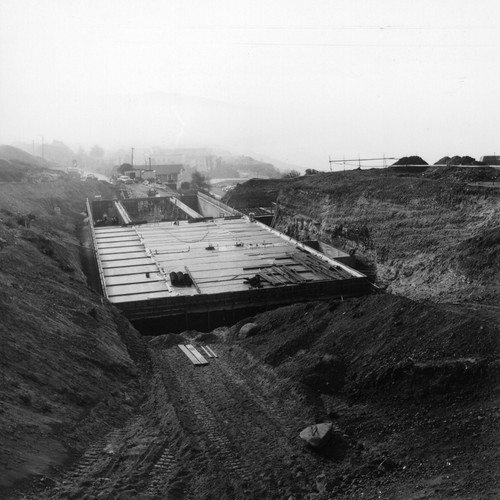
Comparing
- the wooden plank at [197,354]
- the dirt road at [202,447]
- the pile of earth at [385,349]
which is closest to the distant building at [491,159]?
the pile of earth at [385,349]

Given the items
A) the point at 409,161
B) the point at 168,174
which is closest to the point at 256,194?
the point at 409,161

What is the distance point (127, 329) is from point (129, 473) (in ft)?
25.8

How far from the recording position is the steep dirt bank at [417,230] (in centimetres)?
1669

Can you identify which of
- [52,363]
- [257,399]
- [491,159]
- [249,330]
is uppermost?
[491,159]

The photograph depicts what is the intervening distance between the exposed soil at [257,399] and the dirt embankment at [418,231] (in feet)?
0.62

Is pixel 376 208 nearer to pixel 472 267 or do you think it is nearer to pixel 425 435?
pixel 472 267

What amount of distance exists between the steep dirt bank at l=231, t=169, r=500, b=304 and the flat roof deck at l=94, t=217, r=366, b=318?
6.29 ft

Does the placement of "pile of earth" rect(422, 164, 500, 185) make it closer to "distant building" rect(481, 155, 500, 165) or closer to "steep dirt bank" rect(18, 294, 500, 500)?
"distant building" rect(481, 155, 500, 165)

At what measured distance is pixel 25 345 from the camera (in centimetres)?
1096

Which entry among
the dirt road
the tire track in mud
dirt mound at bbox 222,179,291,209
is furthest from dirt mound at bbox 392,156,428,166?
the dirt road

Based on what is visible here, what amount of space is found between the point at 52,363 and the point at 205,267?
11.8 m

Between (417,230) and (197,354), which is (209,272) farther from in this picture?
(197,354)

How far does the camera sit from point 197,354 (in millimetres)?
14039

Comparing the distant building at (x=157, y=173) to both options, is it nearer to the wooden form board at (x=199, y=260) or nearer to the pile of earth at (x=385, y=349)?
the wooden form board at (x=199, y=260)
